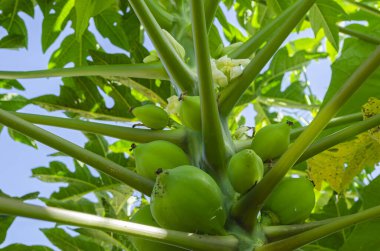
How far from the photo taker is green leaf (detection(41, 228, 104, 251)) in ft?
6.72

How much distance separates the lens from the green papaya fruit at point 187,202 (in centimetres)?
105

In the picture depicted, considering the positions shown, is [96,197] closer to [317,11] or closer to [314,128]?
[317,11]

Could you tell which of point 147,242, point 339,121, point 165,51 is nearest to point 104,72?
point 165,51

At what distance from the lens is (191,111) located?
1.36 metres

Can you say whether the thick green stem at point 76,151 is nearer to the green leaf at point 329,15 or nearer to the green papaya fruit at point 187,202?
the green papaya fruit at point 187,202

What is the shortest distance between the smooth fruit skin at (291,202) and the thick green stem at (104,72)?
0.58 meters

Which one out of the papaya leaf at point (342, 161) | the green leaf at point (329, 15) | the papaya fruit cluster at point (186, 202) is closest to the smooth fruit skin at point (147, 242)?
the papaya fruit cluster at point (186, 202)

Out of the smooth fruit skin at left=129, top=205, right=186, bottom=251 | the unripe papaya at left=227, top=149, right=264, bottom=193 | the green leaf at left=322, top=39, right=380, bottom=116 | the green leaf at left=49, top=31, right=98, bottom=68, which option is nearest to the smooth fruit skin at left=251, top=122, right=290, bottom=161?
the unripe papaya at left=227, top=149, right=264, bottom=193

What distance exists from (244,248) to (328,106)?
341mm

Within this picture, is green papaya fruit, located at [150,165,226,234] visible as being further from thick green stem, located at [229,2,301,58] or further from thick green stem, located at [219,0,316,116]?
thick green stem, located at [229,2,301,58]

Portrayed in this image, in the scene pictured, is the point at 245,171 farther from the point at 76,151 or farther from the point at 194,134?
the point at 76,151

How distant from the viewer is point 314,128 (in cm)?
108

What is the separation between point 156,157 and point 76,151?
0.63 feet

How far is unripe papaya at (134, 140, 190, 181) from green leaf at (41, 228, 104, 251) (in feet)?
2.94
